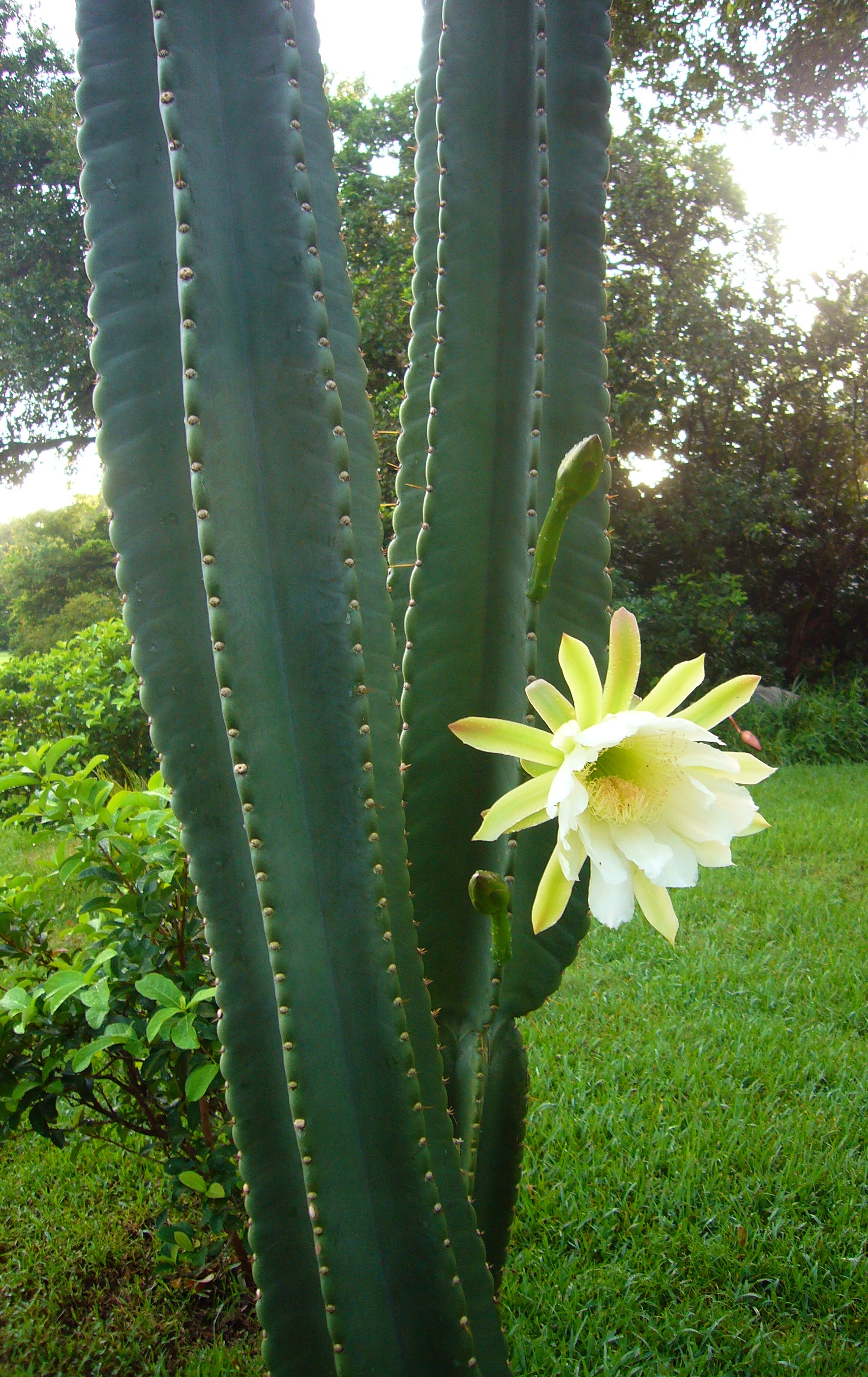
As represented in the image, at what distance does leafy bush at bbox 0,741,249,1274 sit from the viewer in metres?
1.70

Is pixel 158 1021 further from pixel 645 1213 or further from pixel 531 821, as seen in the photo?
pixel 645 1213

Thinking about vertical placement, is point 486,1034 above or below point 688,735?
below

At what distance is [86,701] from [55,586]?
8775 millimetres

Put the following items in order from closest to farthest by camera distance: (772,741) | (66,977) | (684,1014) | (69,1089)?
(66,977), (69,1089), (684,1014), (772,741)

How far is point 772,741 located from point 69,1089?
6102 mm

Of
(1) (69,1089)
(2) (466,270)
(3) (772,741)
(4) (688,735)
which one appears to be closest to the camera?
(4) (688,735)

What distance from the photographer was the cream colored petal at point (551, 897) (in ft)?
2.98

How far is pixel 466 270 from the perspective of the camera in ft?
4.17

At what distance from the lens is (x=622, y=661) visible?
913 millimetres

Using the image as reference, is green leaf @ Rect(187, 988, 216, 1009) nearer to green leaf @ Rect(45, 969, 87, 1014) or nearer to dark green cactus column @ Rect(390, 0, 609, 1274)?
green leaf @ Rect(45, 969, 87, 1014)

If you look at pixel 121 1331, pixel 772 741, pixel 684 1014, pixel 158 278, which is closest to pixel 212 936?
pixel 158 278

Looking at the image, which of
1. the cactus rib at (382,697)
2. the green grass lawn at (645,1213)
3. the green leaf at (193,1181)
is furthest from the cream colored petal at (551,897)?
the green grass lawn at (645,1213)

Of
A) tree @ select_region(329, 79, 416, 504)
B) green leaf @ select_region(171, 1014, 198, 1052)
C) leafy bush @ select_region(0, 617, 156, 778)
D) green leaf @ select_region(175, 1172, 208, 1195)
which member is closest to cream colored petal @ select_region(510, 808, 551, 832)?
green leaf @ select_region(171, 1014, 198, 1052)

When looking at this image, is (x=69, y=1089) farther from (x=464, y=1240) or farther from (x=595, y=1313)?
(x=595, y=1313)
